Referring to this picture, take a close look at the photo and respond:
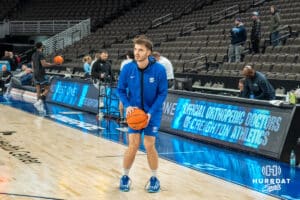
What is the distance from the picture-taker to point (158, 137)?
38.4 ft

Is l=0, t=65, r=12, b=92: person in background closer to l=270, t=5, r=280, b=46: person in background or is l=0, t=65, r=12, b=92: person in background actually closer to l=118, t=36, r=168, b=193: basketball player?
l=270, t=5, r=280, b=46: person in background

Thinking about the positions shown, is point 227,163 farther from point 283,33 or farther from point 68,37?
point 68,37

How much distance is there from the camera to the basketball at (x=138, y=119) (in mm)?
6406

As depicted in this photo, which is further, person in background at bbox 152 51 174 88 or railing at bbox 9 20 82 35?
railing at bbox 9 20 82 35

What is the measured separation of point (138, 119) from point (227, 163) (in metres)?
2.94

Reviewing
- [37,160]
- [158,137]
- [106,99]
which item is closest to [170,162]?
[37,160]

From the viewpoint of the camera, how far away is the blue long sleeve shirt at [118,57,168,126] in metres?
6.56

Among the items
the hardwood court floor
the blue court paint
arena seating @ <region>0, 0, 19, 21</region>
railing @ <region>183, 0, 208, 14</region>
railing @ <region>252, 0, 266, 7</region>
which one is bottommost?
the blue court paint

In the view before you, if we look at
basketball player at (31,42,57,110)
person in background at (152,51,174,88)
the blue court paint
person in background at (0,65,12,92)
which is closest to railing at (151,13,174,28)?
person in background at (0,65,12,92)

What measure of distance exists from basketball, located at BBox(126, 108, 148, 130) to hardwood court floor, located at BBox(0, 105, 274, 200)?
2.65 feet

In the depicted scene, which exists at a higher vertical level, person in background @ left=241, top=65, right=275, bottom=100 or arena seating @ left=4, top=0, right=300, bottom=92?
arena seating @ left=4, top=0, right=300, bottom=92

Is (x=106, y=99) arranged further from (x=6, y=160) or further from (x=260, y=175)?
(x=260, y=175)

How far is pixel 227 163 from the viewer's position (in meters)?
8.92

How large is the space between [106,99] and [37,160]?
561 cm
